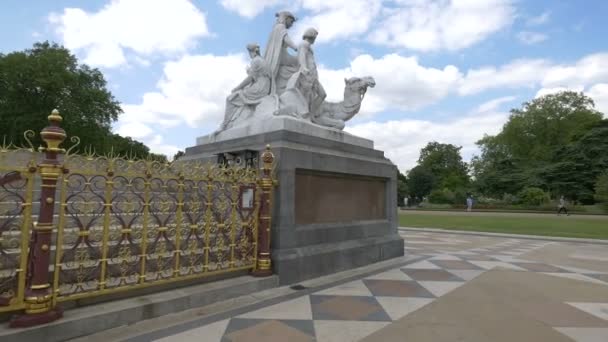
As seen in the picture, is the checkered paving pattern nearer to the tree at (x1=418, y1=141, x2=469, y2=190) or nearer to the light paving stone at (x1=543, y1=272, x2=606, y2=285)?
the light paving stone at (x1=543, y1=272, x2=606, y2=285)

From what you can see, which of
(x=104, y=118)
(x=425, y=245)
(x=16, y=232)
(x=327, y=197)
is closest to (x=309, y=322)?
(x=327, y=197)

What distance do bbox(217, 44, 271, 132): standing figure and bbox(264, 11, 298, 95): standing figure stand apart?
7.6 inches

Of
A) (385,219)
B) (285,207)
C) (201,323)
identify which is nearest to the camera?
(201,323)

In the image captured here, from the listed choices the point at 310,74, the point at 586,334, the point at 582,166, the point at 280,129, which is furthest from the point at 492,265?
the point at 582,166

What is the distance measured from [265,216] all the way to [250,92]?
316 cm

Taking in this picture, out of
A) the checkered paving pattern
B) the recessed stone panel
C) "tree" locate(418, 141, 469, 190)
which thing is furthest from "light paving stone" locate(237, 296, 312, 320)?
"tree" locate(418, 141, 469, 190)

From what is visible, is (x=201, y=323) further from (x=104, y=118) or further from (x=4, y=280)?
(x=104, y=118)

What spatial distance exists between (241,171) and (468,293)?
3.77 m

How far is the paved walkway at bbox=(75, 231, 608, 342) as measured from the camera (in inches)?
129

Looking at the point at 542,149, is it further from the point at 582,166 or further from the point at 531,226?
the point at 531,226

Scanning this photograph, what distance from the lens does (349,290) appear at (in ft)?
16.1

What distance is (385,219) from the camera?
7648 millimetres

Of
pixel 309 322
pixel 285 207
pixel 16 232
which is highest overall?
pixel 285 207

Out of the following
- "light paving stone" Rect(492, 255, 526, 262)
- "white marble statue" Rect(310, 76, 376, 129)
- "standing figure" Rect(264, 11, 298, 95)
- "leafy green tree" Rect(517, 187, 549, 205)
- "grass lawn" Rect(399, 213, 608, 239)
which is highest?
"standing figure" Rect(264, 11, 298, 95)
